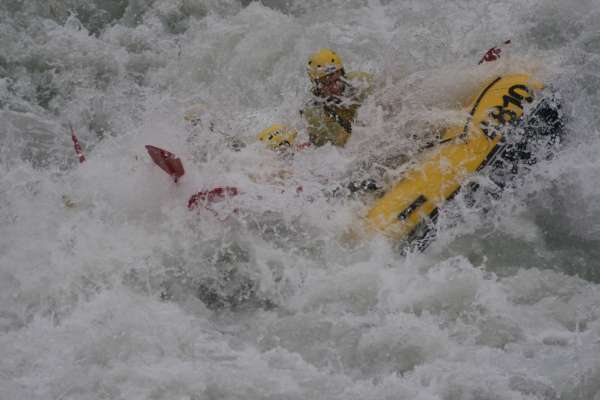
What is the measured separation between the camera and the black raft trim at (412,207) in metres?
5.34

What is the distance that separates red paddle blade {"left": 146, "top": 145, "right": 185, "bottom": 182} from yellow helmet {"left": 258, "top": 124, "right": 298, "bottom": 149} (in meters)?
0.80

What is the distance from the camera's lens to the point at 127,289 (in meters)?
5.17

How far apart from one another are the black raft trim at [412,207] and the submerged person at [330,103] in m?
1.00

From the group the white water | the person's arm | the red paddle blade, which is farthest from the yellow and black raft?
the red paddle blade

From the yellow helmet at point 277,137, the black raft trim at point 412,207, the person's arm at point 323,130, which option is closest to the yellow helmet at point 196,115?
the yellow helmet at point 277,137

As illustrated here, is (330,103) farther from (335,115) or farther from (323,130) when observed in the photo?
(323,130)

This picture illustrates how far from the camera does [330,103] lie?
6.14 meters

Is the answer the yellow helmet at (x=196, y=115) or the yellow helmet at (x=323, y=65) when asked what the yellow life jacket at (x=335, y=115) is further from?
the yellow helmet at (x=196, y=115)

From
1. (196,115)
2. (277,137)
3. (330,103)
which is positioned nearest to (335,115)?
(330,103)

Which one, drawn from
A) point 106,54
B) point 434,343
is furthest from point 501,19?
point 434,343

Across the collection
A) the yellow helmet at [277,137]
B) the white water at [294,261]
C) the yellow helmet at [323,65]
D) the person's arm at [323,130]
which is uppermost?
the yellow helmet at [323,65]

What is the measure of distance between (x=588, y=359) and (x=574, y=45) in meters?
4.28

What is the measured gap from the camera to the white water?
14.0ft

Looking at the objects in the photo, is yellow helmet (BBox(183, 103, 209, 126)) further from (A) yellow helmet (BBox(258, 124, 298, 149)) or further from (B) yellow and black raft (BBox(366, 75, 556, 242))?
(B) yellow and black raft (BBox(366, 75, 556, 242))
